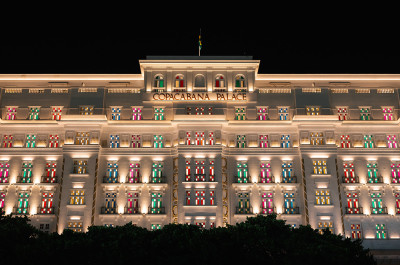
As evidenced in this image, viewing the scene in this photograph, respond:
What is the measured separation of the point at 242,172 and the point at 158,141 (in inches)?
445

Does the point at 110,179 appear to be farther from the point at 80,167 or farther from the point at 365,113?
the point at 365,113

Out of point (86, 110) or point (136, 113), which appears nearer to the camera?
point (86, 110)

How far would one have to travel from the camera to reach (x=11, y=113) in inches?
2280

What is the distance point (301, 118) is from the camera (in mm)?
56031

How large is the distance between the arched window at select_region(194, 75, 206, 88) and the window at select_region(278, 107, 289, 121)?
10504 millimetres

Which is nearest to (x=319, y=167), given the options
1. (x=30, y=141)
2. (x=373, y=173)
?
(x=373, y=173)

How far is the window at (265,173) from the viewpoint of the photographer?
5506 centimetres

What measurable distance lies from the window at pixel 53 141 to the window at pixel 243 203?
23.8 m

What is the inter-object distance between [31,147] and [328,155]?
121ft

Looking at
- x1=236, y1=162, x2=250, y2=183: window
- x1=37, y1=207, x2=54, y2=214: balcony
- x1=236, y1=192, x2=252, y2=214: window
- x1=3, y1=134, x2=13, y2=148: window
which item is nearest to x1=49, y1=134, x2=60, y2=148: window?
x1=3, y1=134, x2=13, y2=148: window

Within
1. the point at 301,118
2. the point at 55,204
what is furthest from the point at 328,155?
the point at 55,204

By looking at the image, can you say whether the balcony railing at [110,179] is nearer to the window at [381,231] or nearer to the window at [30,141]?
the window at [30,141]

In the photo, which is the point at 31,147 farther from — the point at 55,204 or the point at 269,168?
the point at 269,168

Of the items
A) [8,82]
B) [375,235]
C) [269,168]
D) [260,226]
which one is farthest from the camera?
[8,82]
